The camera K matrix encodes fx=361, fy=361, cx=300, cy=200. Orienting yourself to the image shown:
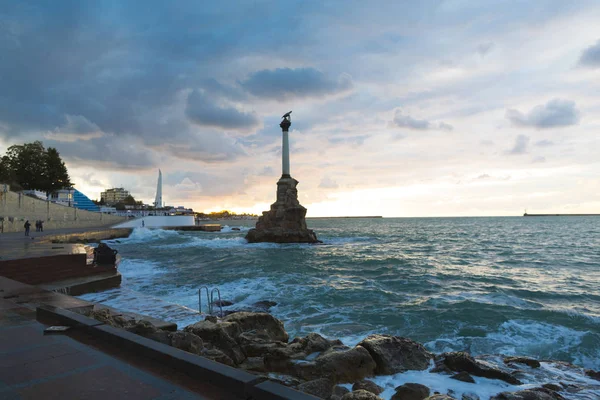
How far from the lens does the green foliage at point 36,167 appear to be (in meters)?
64.8

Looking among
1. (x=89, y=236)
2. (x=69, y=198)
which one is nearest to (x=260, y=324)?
(x=89, y=236)

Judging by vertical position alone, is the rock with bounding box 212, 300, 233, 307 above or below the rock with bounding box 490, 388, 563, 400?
below

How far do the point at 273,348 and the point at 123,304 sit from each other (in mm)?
6186

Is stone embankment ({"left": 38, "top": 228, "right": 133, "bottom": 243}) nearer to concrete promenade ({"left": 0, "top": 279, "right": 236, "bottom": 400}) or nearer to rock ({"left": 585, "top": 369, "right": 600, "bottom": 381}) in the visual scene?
concrete promenade ({"left": 0, "top": 279, "right": 236, "bottom": 400})

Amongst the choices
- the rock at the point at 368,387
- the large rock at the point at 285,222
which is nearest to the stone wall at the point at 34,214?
the large rock at the point at 285,222

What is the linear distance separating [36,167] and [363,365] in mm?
77912

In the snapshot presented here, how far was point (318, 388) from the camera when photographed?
18.2 feet

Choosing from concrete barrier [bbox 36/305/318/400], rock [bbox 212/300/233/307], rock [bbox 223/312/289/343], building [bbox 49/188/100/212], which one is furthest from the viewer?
building [bbox 49/188/100/212]

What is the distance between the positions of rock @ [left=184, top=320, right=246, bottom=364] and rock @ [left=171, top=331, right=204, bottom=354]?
2.42 feet

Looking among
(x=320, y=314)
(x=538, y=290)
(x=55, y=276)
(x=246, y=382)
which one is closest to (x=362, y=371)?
(x=246, y=382)

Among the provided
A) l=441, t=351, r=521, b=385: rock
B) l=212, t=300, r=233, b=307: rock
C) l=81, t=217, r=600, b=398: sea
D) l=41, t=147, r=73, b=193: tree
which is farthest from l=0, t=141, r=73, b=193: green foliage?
l=441, t=351, r=521, b=385: rock

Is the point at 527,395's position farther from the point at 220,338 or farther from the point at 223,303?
the point at 223,303

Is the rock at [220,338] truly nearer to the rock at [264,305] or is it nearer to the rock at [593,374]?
the rock at [264,305]

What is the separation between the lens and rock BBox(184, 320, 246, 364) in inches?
271
